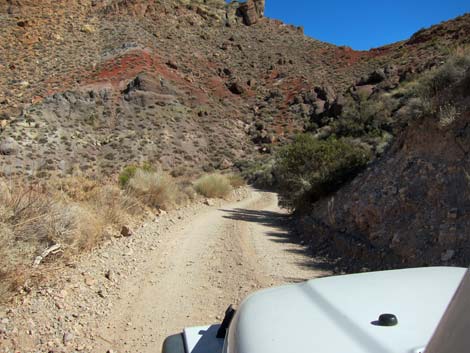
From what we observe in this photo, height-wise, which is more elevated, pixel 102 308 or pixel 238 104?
pixel 238 104

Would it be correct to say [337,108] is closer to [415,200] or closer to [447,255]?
[415,200]

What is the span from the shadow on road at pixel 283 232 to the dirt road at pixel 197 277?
55 millimetres

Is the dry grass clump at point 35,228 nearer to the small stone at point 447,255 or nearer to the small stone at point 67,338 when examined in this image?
the small stone at point 67,338

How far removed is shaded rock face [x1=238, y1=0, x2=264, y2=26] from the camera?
70750 millimetres

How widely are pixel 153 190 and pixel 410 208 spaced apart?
7.85 meters

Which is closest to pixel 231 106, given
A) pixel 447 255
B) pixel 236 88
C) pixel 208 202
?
pixel 236 88

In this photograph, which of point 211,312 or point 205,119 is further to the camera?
point 205,119

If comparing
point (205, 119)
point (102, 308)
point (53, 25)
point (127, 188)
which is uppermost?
point (53, 25)

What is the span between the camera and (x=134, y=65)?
45031 millimetres

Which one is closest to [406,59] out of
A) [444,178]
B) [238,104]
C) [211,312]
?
[238,104]

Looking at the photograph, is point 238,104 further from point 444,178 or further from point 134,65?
point 444,178

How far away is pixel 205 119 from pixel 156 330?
127 ft

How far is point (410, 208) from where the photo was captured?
7.27 metres

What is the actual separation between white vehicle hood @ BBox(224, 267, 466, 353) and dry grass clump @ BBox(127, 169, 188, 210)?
33.5 ft
